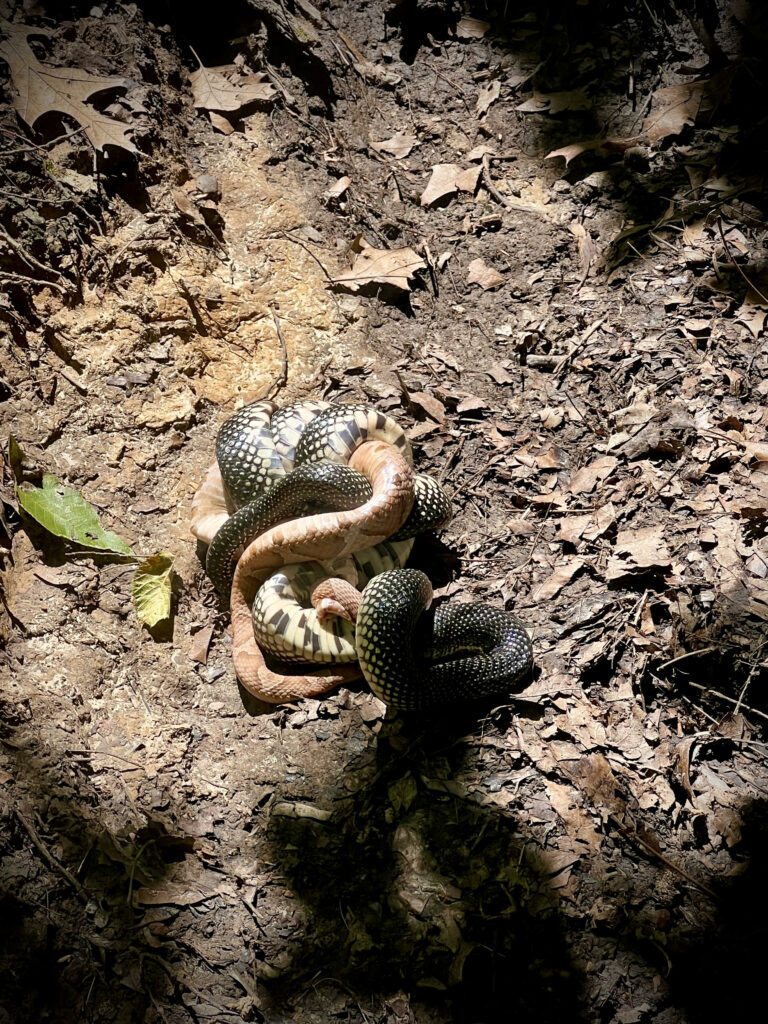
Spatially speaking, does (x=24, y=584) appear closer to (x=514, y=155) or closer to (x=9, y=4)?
(x=9, y=4)

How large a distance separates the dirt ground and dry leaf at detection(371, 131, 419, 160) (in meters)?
0.03

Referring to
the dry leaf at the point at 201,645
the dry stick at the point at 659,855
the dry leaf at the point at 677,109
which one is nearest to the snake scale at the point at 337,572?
the dry leaf at the point at 201,645

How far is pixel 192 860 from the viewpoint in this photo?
342 cm

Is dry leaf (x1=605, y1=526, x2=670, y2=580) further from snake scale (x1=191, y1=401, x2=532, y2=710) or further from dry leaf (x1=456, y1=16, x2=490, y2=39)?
dry leaf (x1=456, y1=16, x2=490, y2=39)

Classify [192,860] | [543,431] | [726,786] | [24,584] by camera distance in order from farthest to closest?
[543,431] < [24,584] < [192,860] < [726,786]

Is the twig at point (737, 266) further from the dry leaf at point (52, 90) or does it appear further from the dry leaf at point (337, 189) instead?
the dry leaf at point (52, 90)

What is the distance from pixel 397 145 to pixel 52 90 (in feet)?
9.19

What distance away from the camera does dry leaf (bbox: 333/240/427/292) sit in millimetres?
5527

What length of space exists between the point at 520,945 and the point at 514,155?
18.8 feet

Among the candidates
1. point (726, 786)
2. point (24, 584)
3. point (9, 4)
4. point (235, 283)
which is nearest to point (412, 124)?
point (235, 283)

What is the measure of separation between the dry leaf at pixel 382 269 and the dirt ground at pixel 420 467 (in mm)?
28

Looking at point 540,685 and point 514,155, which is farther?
point 514,155

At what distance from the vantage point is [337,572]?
424cm

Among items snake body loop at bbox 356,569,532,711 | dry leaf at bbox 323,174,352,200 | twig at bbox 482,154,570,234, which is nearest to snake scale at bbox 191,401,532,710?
snake body loop at bbox 356,569,532,711
